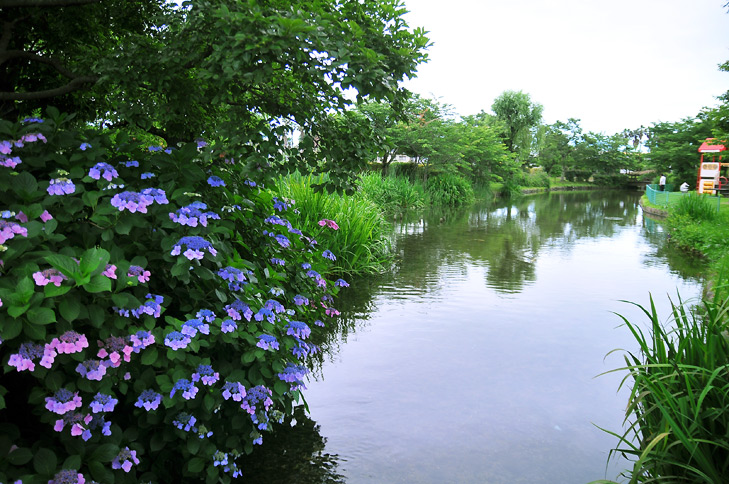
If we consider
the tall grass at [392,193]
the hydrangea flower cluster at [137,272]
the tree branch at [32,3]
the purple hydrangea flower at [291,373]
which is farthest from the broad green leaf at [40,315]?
the tall grass at [392,193]

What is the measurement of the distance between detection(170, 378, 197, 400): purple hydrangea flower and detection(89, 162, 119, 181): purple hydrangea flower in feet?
3.14

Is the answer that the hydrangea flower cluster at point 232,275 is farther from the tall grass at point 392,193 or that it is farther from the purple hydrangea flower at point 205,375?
the tall grass at point 392,193

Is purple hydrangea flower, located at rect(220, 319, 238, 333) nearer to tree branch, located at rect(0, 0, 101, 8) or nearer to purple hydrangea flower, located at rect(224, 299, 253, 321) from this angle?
purple hydrangea flower, located at rect(224, 299, 253, 321)

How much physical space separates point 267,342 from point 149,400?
566 mm

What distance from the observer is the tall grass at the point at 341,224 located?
7.66 metres

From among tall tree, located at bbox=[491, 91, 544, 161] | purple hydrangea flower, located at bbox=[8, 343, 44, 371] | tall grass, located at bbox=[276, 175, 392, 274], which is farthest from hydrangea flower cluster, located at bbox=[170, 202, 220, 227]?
tall tree, located at bbox=[491, 91, 544, 161]

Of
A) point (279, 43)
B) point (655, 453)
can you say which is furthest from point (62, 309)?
point (655, 453)

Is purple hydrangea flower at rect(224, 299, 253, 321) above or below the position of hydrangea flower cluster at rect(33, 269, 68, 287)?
below

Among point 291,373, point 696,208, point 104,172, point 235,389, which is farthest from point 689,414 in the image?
point 696,208

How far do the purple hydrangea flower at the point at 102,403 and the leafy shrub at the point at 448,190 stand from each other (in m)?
20.1

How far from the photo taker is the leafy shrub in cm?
2288

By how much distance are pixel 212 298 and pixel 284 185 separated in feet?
18.8

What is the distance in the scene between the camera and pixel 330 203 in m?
8.12

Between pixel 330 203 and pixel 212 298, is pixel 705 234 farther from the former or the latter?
pixel 212 298
